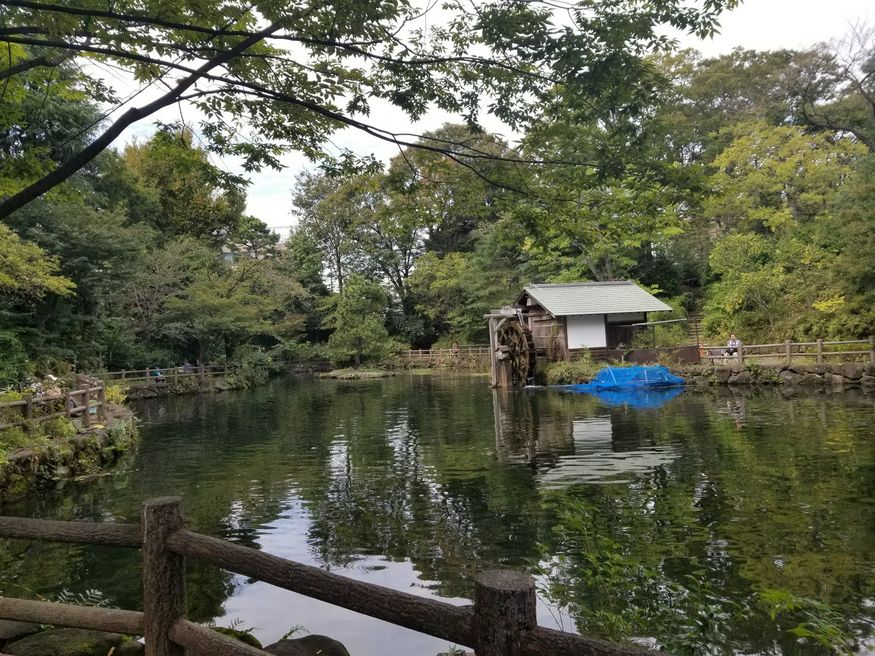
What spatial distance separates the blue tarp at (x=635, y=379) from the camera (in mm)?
22344

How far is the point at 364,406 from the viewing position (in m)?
21.7

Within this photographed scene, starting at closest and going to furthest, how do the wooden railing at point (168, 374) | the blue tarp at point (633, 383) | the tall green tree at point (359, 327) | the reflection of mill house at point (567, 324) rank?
1. the blue tarp at point (633, 383)
2. the reflection of mill house at point (567, 324)
3. the wooden railing at point (168, 374)
4. the tall green tree at point (359, 327)

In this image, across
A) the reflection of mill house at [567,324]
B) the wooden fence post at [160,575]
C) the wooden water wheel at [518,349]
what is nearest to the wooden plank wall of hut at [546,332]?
the reflection of mill house at [567,324]

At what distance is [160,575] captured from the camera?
2.76 metres

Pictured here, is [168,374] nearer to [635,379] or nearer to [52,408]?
[52,408]

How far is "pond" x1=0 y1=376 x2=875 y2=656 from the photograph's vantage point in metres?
4.95

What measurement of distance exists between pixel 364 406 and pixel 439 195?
54.6ft

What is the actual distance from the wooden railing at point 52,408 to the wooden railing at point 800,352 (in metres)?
20.7

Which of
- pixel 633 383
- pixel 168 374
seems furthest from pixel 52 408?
pixel 168 374

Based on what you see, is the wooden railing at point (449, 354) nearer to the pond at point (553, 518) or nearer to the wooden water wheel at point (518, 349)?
the wooden water wheel at point (518, 349)

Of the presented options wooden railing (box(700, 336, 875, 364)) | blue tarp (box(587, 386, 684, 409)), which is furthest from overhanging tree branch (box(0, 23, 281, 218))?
wooden railing (box(700, 336, 875, 364))

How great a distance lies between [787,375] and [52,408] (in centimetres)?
2141

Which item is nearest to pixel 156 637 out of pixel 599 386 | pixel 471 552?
pixel 471 552

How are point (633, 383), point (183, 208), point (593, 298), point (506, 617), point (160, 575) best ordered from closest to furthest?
1. point (506, 617)
2. point (160, 575)
3. point (633, 383)
4. point (593, 298)
5. point (183, 208)
